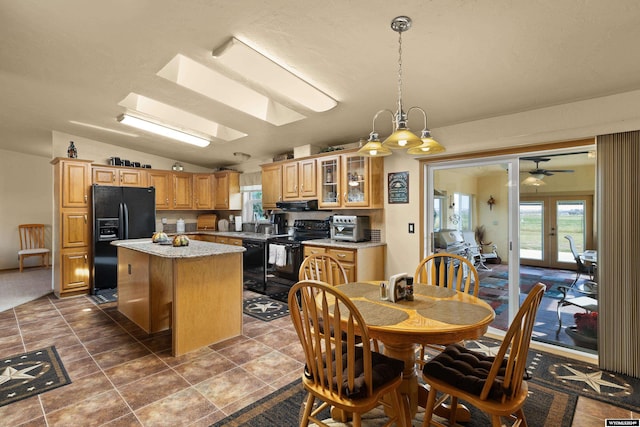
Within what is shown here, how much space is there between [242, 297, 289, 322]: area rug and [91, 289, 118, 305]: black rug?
2047 mm

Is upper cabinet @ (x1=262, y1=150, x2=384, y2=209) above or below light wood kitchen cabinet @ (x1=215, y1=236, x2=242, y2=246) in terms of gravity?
above

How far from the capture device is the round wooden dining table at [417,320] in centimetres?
152

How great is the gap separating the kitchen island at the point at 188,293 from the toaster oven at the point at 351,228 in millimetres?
1533

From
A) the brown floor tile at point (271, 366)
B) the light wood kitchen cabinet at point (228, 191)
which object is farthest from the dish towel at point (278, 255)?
the light wood kitchen cabinet at point (228, 191)

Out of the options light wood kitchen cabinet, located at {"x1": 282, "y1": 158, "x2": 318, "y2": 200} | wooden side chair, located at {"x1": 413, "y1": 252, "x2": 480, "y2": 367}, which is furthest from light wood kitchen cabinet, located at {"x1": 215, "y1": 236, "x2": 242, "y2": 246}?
wooden side chair, located at {"x1": 413, "y1": 252, "x2": 480, "y2": 367}

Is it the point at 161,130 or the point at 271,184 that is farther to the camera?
the point at 271,184

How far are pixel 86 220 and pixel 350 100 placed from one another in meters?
4.58

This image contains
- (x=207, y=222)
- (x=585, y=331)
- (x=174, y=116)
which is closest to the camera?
(x=585, y=331)

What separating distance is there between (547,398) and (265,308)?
300cm

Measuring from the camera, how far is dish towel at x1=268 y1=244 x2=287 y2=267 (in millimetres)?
4477

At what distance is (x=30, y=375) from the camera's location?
8.14ft

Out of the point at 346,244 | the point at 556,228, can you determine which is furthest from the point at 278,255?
the point at 556,228

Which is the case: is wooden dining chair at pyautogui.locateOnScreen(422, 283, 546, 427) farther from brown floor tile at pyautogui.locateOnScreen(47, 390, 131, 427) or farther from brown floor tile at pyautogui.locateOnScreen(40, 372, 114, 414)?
brown floor tile at pyautogui.locateOnScreen(40, 372, 114, 414)

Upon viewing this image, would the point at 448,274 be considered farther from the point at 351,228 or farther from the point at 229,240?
the point at 229,240
